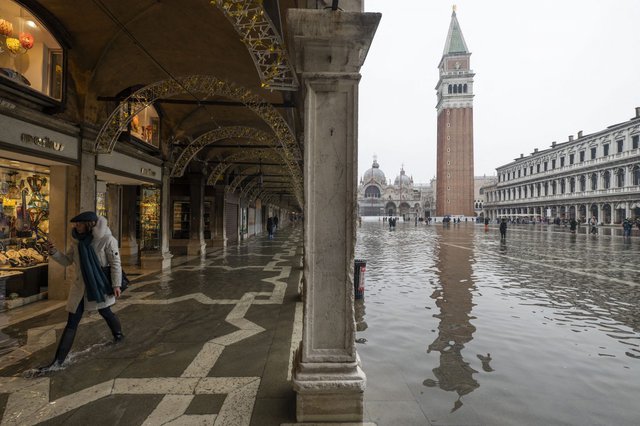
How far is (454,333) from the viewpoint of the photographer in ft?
17.6

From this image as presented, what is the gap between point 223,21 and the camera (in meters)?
6.43

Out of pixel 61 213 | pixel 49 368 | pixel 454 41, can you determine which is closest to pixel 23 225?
pixel 61 213

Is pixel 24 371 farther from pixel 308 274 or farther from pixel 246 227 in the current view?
pixel 246 227

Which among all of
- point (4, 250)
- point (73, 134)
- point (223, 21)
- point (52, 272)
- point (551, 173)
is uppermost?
point (551, 173)

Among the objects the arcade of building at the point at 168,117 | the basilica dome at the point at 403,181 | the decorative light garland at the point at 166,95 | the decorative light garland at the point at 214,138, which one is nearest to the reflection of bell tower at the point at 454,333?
the arcade of building at the point at 168,117

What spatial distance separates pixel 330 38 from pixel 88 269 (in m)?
4.07

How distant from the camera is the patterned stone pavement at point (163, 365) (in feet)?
10.6

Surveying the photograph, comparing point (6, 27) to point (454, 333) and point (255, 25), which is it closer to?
point (255, 25)

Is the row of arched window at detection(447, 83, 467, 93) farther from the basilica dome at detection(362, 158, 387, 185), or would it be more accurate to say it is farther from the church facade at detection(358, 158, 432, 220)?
the basilica dome at detection(362, 158, 387, 185)

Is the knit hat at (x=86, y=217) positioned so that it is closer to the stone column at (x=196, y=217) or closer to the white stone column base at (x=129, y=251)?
the white stone column base at (x=129, y=251)

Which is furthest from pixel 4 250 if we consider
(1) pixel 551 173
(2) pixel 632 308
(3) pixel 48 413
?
(1) pixel 551 173

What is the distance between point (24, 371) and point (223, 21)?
20.5 feet

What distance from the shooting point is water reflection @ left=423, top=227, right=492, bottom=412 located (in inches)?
151

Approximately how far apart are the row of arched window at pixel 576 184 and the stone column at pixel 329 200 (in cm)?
5603
